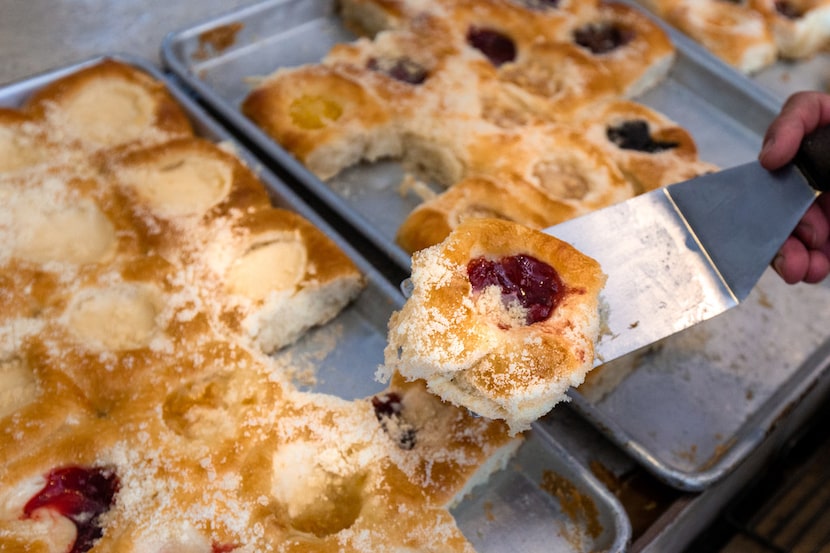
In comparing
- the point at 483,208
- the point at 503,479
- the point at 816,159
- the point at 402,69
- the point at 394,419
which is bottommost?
the point at 503,479

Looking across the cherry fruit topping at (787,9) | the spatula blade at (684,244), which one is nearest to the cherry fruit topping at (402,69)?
the spatula blade at (684,244)

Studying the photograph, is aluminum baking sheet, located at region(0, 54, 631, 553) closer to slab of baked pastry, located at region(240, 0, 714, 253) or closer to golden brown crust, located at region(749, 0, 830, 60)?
slab of baked pastry, located at region(240, 0, 714, 253)

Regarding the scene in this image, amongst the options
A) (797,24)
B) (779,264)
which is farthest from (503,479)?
(797,24)

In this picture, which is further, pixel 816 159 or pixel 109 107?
pixel 109 107

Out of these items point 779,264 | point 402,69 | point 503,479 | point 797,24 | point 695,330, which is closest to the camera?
point 503,479

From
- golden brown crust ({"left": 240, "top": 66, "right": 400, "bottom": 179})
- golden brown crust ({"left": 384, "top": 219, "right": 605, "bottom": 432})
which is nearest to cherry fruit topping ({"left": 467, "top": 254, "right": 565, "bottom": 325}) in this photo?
golden brown crust ({"left": 384, "top": 219, "right": 605, "bottom": 432})

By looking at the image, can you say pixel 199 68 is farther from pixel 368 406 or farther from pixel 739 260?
pixel 739 260

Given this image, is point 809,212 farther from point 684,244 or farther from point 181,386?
point 181,386

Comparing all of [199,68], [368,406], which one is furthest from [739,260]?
[199,68]
